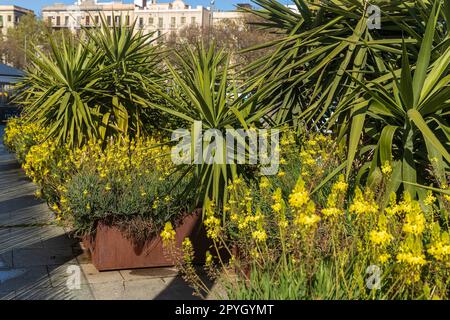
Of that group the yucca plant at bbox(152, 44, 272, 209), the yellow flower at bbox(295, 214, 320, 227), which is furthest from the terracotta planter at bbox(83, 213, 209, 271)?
the yellow flower at bbox(295, 214, 320, 227)

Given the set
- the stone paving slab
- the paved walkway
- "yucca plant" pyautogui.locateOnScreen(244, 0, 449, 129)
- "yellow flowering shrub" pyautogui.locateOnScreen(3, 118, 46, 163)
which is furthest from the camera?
"yellow flowering shrub" pyautogui.locateOnScreen(3, 118, 46, 163)

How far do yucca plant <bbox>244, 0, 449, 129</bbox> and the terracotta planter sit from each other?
166 cm

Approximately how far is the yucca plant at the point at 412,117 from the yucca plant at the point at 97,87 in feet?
12.4

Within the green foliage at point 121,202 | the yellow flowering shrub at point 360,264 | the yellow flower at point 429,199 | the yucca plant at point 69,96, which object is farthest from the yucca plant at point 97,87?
the yellow flowering shrub at point 360,264

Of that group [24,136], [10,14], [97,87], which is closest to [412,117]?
[97,87]

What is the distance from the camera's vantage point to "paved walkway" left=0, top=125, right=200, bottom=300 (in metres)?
5.38

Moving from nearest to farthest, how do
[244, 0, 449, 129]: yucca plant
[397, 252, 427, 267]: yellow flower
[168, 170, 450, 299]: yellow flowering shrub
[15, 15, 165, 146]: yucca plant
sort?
[397, 252, 427, 267]: yellow flower → [168, 170, 450, 299]: yellow flowering shrub → [244, 0, 449, 129]: yucca plant → [15, 15, 165, 146]: yucca plant

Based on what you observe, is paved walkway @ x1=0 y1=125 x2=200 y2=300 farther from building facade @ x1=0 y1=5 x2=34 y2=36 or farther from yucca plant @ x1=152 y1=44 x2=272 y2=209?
building facade @ x1=0 y1=5 x2=34 y2=36

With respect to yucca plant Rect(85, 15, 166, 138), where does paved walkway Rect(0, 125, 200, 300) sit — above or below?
below

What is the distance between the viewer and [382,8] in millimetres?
6004

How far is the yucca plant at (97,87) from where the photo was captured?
26.4 feet
